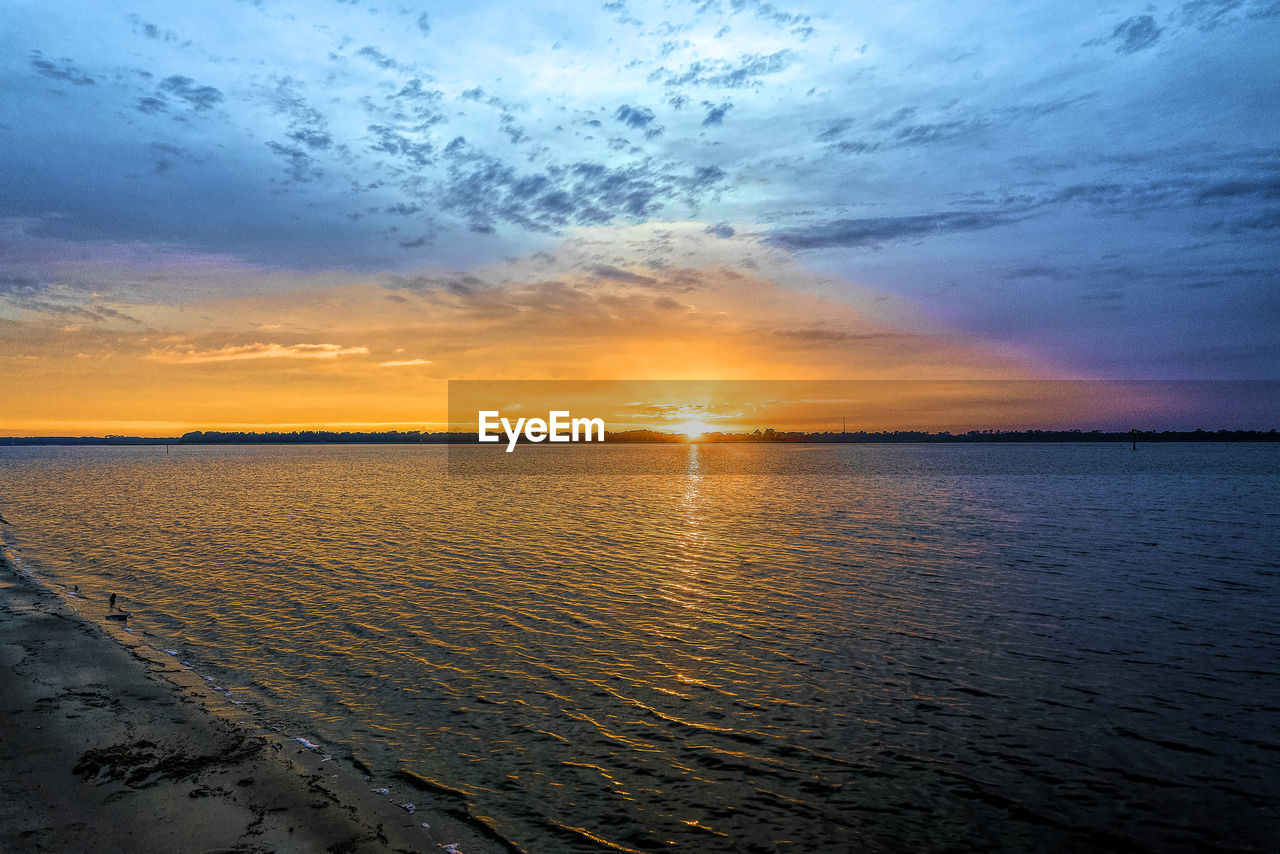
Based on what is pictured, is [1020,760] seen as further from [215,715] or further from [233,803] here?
[215,715]

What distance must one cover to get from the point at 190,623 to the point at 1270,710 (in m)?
32.4

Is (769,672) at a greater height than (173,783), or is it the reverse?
(173,783)

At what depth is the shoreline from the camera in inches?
380

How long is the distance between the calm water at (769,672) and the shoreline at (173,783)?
1.00 metres

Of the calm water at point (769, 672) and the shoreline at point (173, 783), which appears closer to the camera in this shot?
the shoreline at point (173, 783)

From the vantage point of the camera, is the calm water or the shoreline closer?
the shoreline

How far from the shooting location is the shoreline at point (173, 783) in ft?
31.6

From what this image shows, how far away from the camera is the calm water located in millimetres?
11719

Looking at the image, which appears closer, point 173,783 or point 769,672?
point 173,783

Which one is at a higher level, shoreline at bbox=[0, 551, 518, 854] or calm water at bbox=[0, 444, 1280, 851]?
shoreline at bbox=[0, 551, 518, 854]

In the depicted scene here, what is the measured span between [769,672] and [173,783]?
13803 millimetres

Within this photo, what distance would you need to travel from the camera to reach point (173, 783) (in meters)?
11.2

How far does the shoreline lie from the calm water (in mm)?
996

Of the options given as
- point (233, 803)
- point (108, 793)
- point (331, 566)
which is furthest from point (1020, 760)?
point (331, 566)
